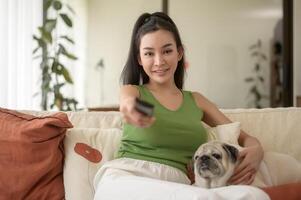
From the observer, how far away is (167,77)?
1314 mm

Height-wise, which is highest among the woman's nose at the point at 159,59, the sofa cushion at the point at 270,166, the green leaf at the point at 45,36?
the green leaf at the point at 45,36

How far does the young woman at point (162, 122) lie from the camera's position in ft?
3.84

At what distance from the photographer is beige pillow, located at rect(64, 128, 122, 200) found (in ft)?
4.37

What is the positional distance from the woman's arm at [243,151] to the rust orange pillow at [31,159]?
0.55 meters

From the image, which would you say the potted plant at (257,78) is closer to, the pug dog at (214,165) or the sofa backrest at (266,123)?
the sofa backrest at (266,123)

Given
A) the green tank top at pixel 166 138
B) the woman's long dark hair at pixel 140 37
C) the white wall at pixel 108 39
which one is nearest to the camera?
the green tank top at pixel 166 138

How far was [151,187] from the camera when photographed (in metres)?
0.91

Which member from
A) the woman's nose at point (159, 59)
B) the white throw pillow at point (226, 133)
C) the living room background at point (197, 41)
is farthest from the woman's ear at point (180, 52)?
the living room background at point (197, 41)

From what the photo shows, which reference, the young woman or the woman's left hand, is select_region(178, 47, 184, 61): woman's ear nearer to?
the young woman

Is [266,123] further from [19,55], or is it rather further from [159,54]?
[19,55]

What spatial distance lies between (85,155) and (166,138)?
1.16ft

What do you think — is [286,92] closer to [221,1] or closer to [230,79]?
[230,79]

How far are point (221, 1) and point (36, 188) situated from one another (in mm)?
3205

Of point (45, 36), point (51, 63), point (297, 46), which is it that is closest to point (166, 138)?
point (45, 36)
